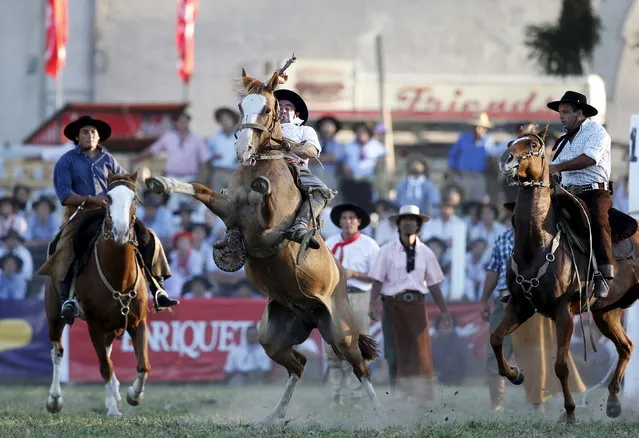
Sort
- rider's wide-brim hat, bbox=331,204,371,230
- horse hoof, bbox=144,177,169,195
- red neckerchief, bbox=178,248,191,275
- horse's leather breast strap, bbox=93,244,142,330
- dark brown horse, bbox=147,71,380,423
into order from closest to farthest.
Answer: horse hoof, bbox=144,177,169,195, dark brown horse, bbox=147,71,380,423, horse's leather breast strap, bbox=93,244,142,330, rider's wide-brim hat, bbox=331,204,371,230, red neckerchief, bbox=178,248,191,275

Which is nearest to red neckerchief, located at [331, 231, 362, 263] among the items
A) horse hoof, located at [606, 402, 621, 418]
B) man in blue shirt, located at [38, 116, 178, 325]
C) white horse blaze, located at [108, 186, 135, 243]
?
man in blue shirt, located at [38, 116, 178, 325]

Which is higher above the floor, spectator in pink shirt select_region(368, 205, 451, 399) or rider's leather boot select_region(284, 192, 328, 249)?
rider's leather boot select_region(284, 192, 328, 249)

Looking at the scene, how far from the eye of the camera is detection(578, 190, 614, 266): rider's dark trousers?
13203 mm

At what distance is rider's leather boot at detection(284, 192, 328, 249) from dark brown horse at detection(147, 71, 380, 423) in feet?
0.23

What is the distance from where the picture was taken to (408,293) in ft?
54.2

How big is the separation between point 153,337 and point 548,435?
9270mm

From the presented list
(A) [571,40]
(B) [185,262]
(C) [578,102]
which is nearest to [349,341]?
(C) [578,102]

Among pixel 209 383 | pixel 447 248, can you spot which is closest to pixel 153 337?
pixel 209 383

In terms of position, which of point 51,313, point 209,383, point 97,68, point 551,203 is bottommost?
point 209,383

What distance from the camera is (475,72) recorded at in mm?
37969

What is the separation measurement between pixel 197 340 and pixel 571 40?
56.0 feet

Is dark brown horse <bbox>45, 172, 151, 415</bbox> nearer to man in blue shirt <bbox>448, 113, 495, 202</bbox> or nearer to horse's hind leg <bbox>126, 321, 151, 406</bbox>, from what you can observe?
horse's hind leg <bbox>126, 321, 151, 406</bbox>

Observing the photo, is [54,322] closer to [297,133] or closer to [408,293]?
[297,133]

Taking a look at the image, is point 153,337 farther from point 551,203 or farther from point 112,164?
point 551,203
